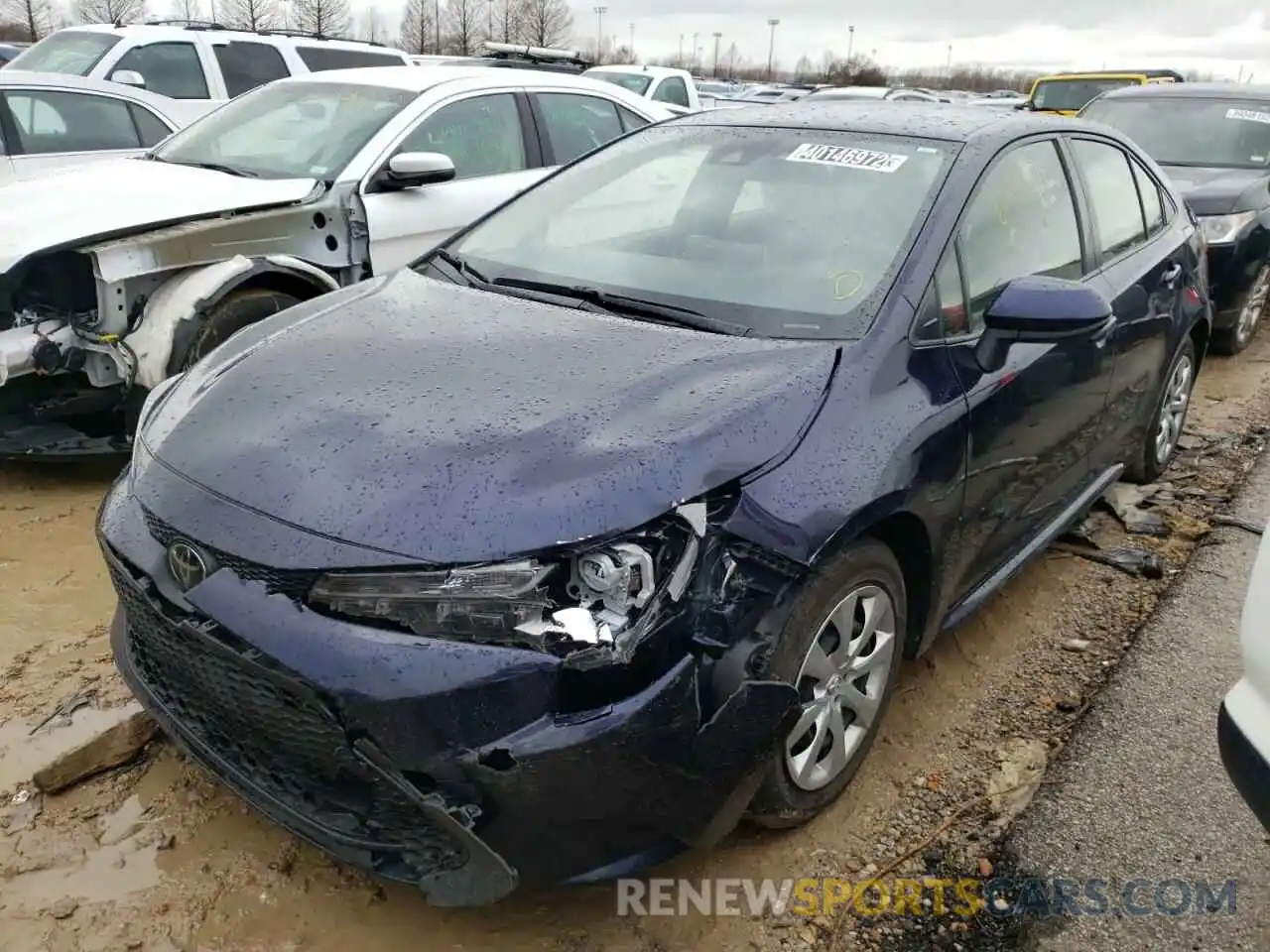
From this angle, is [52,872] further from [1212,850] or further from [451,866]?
[1212,850]

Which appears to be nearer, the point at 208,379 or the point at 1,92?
the point at 208,379

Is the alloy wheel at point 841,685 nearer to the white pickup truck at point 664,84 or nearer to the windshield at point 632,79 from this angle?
the white pickup truck at point 664,84

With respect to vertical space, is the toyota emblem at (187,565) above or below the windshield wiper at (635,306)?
below

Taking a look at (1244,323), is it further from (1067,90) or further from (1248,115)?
(1067,90)

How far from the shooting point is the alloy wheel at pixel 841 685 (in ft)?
7.90

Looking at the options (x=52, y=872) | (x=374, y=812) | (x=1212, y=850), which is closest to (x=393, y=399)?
(x=374, y=812)

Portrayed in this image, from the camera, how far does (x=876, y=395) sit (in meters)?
2.46

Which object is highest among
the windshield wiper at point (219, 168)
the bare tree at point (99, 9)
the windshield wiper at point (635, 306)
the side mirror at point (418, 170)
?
the bare tree at point (99, 9)

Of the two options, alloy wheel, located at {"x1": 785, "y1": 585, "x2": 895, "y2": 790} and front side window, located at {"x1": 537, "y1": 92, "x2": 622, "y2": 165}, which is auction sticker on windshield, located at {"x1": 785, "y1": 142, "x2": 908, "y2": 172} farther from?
front side window, located at {"x1": 537, "y1": 92, "x2": 622, "y2": 165}

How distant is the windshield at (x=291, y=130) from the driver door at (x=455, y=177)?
0.71 ft

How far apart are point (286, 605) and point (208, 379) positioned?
910mm

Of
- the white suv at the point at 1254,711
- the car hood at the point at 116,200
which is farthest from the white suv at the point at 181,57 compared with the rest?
the white suv at the point at 1254,711

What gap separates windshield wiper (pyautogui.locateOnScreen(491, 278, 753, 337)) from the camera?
2.70 metres

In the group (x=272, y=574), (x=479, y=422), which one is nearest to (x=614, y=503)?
(x=479, y=422)
